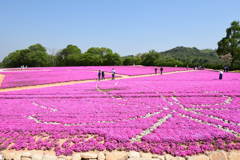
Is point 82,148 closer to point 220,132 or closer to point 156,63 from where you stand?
point 220,132

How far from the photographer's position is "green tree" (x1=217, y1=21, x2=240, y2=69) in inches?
2435

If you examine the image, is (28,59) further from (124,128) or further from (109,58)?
(124,128)

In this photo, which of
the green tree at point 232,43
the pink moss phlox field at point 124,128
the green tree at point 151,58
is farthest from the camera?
the green tree at point 151,58

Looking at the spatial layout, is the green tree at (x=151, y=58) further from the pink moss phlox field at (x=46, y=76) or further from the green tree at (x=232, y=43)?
the pink moss phlox field at (x=46, y=76)

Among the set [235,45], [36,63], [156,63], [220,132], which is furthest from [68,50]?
[220,132]

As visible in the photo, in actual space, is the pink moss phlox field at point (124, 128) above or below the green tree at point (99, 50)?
below

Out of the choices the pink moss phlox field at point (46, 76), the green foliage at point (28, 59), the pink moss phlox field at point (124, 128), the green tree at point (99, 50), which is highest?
the green tree at point (99, 50)

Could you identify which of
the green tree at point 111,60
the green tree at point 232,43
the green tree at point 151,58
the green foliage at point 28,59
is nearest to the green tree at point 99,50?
the green tree at point 111,60

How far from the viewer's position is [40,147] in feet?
23.7

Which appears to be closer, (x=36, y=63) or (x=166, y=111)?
(x=166, y=111)

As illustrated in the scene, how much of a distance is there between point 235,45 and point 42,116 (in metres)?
74.3

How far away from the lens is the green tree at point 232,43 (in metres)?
61.9

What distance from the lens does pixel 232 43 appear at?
62.8 meters

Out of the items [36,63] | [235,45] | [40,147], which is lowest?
[40,147]
